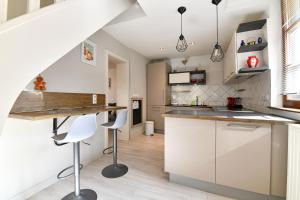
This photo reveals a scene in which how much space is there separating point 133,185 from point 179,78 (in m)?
3.17

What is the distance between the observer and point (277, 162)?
4.28 ft

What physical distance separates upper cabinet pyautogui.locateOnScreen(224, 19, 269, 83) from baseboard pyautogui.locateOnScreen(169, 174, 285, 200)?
1.45 metres

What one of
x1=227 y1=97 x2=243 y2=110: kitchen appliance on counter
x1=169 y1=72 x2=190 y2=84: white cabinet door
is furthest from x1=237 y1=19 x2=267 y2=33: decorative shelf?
x1=169 y1=72 x2=190 y2=84: white cabinet door

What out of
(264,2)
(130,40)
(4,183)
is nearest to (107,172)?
(4,183)

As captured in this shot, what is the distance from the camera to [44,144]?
164cm

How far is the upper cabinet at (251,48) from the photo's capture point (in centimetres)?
185

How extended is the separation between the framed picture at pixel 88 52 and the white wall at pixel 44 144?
0.25 ft

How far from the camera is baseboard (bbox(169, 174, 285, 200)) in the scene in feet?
4.61

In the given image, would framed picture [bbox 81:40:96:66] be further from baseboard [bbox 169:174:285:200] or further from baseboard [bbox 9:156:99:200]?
baseboard [bbox 169:174:285:200]

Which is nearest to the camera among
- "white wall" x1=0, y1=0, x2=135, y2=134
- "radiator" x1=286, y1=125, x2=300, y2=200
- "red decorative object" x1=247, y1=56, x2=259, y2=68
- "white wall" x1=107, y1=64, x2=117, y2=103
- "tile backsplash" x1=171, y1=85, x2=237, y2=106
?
"white wall" x1=0, y1=0, x2=135, y2=134

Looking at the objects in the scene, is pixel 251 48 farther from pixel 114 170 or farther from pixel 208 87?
pixel 114 170

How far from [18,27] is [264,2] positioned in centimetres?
256

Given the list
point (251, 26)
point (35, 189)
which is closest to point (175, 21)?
point (251, 26)

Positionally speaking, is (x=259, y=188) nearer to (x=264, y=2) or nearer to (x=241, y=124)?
(x=241, y=124)
